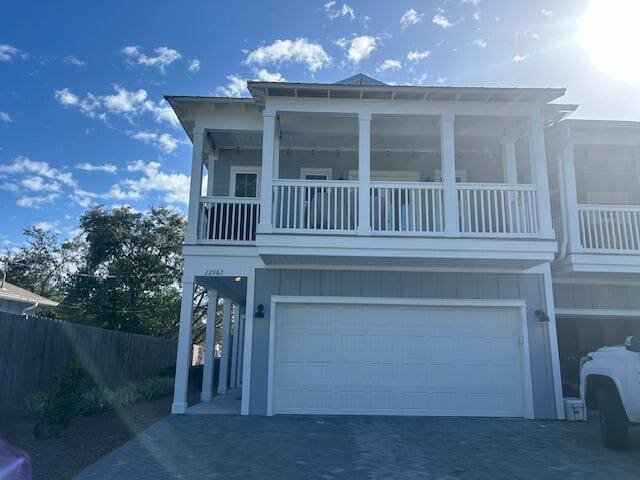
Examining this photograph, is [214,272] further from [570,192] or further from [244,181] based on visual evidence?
[570,192]

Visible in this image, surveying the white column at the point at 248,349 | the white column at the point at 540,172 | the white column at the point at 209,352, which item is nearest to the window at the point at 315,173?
the white column at the point at 248,349

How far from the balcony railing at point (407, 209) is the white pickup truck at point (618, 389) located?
11.0 ft

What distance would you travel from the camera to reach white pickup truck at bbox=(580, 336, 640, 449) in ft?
20.3

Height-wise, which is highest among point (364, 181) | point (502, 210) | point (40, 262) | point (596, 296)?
point (40, 262)

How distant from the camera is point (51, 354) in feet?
32.7

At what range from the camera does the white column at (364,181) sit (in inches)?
346

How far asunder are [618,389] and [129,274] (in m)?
21.6

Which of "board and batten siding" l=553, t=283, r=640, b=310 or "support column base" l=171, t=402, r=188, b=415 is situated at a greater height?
"board and batten siding" l=553, t=283, r=640, b=310

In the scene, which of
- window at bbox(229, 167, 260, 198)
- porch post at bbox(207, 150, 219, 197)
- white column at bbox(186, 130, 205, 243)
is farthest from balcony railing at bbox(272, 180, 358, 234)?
porch post at bbox(207, 150, 219, 197)

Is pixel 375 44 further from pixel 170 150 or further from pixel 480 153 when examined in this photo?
pixel 170 150

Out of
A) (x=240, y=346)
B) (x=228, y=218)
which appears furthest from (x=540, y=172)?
(x=240, y=346)

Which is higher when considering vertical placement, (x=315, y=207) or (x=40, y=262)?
(x=40, y=262)

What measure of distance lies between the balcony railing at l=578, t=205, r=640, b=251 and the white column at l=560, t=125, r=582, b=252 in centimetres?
21

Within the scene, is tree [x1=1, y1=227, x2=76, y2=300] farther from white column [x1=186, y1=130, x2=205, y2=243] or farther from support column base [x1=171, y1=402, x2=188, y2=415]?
support column base [x1=171, y1=402, x2=188, y2=415]
